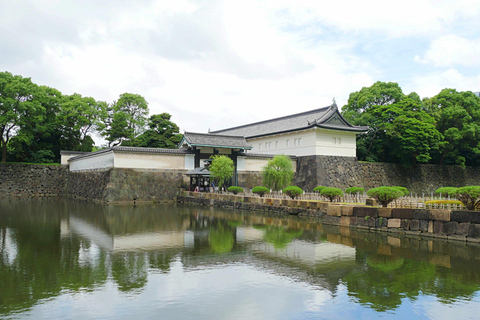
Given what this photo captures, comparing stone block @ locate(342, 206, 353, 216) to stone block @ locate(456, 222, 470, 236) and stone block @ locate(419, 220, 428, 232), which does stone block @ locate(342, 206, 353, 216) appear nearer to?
stone block @ locate(419, 220, 428, 232)

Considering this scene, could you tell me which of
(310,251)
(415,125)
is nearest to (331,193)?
(310,251)

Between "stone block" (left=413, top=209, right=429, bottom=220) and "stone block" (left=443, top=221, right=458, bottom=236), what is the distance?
0.73 meters

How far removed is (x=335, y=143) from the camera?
115 ft

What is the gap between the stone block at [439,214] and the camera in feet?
44.1

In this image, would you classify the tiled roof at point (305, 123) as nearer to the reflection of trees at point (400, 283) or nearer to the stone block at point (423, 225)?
the stone block at point (423, 225)

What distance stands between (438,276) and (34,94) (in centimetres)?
4046

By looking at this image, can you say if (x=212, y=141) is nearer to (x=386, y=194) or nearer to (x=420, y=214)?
(x=386, y=194)

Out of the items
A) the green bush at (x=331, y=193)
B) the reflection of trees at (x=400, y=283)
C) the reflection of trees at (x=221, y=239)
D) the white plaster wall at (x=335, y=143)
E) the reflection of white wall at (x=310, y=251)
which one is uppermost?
the white plaster wall at (x=335, y=143)

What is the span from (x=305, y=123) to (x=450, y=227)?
23187 mm

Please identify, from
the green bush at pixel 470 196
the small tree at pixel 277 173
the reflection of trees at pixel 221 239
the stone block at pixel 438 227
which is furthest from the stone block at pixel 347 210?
the small tree at pixel 277 173

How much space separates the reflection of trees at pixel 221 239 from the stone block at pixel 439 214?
7.62 m

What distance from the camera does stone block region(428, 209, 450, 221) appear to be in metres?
13.4

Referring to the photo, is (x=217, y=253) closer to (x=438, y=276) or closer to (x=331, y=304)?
(x=331, y=304)

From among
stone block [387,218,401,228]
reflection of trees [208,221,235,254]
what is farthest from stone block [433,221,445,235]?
reflection of trees [208,221,235,254]
